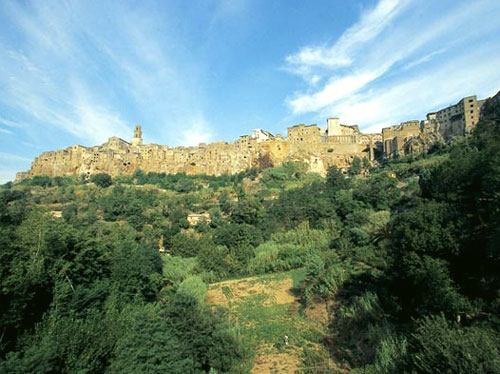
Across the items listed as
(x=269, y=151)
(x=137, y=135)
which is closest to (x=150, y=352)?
(x=269, y=151)

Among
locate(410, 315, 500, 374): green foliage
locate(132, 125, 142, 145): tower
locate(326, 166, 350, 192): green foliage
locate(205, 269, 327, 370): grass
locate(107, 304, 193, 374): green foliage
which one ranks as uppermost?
locate(132, 125, 142, 145): tower

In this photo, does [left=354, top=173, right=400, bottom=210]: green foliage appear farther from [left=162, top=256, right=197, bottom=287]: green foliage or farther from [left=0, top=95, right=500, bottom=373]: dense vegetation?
[left=162, top=256, right=197, bottom=287]: green foliage

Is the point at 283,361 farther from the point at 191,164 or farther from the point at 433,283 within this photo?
the point at 191,164

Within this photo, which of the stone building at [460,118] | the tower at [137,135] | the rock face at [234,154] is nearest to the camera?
the stone building at [460,118]

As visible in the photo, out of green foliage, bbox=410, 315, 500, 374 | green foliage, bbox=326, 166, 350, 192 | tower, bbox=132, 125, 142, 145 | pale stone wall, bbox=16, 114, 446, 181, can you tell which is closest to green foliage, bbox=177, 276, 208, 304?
green foliage, bbox=410, 315, 500, 374


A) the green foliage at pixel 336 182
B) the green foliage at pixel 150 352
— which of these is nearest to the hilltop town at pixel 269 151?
the green foliage at pixel 336 182

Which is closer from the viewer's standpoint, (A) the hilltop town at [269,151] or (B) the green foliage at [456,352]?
(B) the green foliage at [456,352]

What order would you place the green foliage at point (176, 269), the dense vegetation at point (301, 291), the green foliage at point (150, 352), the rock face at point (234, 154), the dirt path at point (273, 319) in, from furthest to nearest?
the rock face at point (234, 154), the green foliage at point (176, 269), the dirt path at point (273, 319), the dense vegetation at point (301, 291), the green foliage at point (150, 352)

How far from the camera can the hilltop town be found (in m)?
50.0

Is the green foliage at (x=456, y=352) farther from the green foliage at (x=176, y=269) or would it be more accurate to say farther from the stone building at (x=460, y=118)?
the stone building at (x=460, y=118)

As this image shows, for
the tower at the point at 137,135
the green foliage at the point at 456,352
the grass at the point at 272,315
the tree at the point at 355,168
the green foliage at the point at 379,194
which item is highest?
the tower at the point at 137,135

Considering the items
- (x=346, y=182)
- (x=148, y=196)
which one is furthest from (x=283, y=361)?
(x=148, y=196)

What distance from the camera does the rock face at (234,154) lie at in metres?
56.1

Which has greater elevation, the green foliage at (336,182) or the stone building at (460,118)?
the stone building at (460,118)
